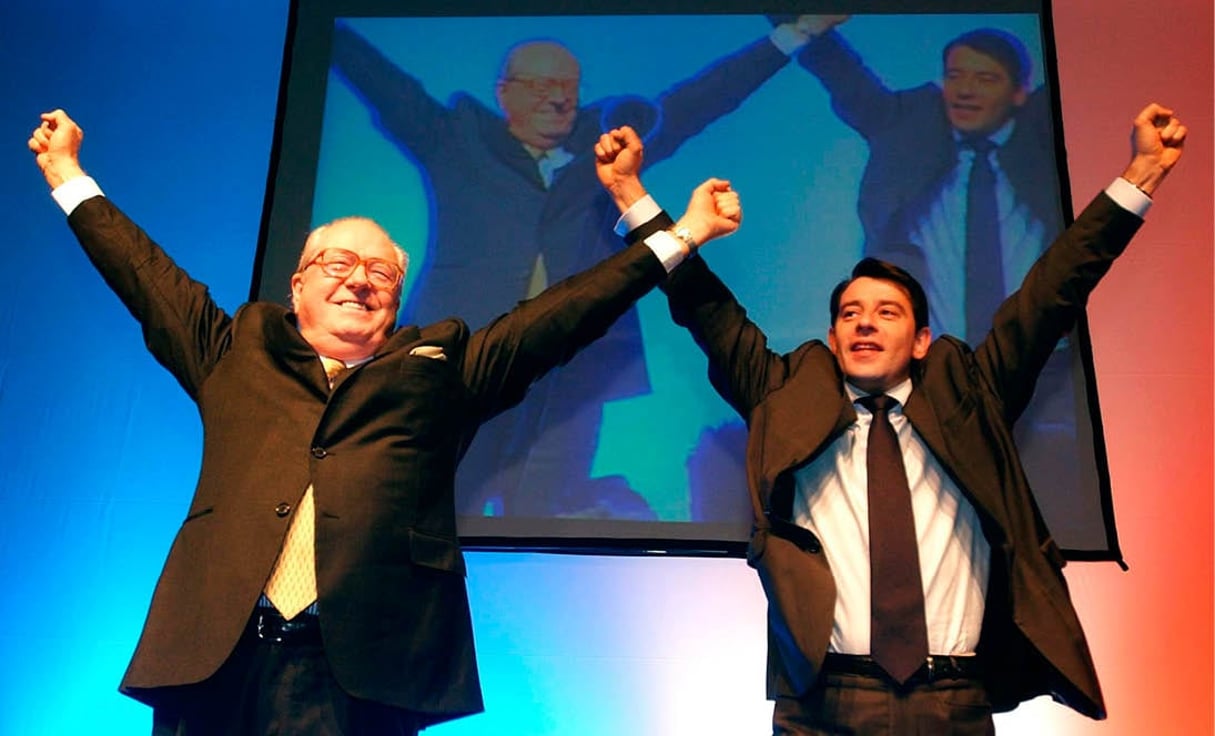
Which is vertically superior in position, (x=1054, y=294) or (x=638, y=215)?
(x=638, y=215)

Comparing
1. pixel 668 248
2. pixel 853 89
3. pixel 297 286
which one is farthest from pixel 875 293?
pixel 297 286

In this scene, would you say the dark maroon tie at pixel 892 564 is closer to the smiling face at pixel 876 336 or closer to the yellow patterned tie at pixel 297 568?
the smiling face at pixel 876 336

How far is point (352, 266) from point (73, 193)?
24.1 inches

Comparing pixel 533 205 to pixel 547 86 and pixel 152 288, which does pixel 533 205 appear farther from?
pixel 152 288

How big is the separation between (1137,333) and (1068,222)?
33 centimetres

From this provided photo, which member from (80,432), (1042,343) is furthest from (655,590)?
(80,432)

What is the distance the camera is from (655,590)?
2.71 m

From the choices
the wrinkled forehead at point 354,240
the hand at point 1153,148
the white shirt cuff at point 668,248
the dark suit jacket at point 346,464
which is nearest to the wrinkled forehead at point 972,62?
the hand at point 1153,148

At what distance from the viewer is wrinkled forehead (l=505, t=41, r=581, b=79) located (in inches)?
119

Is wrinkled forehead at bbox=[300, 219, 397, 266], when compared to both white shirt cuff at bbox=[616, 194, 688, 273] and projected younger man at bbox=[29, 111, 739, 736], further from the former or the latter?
white shirt cuff at bbox=[616, 194, 688, 273]

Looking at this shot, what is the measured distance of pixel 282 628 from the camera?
1.88 meters

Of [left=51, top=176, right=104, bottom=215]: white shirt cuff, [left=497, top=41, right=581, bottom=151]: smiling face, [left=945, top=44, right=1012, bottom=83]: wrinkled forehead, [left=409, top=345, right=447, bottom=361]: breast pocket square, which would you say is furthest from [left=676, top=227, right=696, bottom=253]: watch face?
[left=51, top=176, right=104, bottom=215]: white shirt cuff

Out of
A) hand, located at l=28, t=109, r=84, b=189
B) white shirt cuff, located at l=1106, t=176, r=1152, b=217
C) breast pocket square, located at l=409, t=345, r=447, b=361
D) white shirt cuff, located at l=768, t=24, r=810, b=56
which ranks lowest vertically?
breast pocket square, located at l=409, t=345, r=447, b=361

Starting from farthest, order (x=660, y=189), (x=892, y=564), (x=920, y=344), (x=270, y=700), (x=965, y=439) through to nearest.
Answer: (x=660, y=189) < (x=920, y=344) < (x=965, y=439) < (x=892, y=564) < (x=270, y=700)
